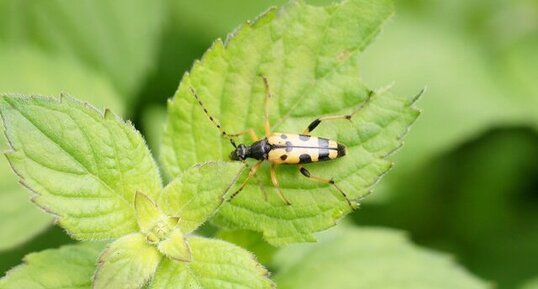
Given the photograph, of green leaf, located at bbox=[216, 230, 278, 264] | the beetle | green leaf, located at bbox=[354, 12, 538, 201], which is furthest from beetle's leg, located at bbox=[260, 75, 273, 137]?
green leaf, located at bbox=[354, 12, 538, 201]

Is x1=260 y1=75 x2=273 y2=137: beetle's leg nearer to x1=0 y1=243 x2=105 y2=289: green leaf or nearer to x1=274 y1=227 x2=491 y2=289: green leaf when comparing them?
x1=274 y1=227 x2=491 y2=289: green leaf

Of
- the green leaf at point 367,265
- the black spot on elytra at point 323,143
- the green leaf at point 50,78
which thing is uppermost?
the green leaf at point 50,78

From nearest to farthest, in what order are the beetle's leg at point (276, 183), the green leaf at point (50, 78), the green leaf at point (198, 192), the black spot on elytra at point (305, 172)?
the green leaf at point (198, 192) → the beetle's leg at point (276, 183) → the black spot on elytra at point (305, 172) → the green leaf at point (50, 78)

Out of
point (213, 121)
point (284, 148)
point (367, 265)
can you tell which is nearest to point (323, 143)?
point (284, 148)

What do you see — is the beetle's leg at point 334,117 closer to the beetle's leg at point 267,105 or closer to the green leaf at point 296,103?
the green leaf at point 296,103

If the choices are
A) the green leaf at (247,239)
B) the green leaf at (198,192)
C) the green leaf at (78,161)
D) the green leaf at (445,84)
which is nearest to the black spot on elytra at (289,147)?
the green leaf at (247,239)

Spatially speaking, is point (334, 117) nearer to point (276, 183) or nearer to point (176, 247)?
point (276, 183)

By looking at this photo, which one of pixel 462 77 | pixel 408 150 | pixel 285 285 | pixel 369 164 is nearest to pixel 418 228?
pixel 408 150
